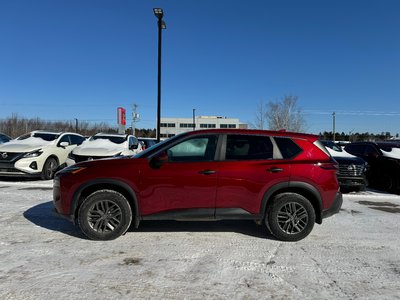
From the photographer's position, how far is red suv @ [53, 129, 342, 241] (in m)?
4.86

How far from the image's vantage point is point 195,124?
98.1 m

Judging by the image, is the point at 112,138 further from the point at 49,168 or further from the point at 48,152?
the point at 49,168

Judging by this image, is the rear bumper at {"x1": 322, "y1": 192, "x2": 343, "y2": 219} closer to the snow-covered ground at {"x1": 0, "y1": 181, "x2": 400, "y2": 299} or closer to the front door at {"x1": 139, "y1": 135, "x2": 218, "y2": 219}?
the snow-covered ground at {"x1": 0, "y1": 181, "x2": 400, "y2": 299}

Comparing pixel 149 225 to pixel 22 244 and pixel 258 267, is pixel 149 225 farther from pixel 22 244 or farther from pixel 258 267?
pixel 258 267

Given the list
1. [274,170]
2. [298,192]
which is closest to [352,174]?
[298,192]

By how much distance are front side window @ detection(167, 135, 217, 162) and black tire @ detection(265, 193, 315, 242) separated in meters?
1.23

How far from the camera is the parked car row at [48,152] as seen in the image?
1055 cm

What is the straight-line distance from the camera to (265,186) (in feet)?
16.2

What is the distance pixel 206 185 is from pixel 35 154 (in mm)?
8167

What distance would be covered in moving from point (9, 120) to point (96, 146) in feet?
200

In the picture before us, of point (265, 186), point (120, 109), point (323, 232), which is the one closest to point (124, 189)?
point (265, 186)

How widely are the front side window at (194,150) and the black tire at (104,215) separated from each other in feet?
3.26

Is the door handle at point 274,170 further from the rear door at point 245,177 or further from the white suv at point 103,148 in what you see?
the white suv at point 103,148

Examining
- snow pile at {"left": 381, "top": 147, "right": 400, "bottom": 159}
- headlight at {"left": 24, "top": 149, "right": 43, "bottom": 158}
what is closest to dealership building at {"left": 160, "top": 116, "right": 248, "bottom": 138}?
headlight at {"left": 24, "top": 149, "right": 43, "bottom": 158}
